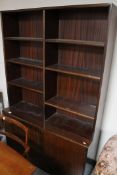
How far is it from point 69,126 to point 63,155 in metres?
0.32

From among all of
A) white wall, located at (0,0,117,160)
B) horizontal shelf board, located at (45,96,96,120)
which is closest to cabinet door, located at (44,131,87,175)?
horizontal shelf board, located at (45,96,96,120)

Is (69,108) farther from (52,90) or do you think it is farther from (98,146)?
(98,146)

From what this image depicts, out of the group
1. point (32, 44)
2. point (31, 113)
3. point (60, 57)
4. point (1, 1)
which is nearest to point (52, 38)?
point (60, 57)

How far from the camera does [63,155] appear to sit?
5.51 feet

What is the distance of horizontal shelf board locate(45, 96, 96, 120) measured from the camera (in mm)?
1505

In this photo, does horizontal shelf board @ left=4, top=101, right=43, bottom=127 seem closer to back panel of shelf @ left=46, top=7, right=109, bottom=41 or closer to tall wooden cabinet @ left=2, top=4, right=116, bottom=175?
tall wooden cabinet @ left=2, top=4, right=116, bottom=175

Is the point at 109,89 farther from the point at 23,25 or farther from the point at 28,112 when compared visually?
the point at 23,25

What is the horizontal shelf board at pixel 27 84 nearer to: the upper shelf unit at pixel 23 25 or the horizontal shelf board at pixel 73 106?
the horizontal shelf board at pixel 73 106

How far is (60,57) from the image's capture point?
1.75m

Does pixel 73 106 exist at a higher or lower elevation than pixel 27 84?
lower

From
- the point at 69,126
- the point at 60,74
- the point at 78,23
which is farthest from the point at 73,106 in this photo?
the point at 78,23

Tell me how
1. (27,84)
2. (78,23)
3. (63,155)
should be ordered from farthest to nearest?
(27,84), (63,155), (78,23)

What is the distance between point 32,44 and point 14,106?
88cm

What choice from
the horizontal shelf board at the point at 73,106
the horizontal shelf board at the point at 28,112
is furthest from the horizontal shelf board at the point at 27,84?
the horizontal shelf board at the point at 28,112
